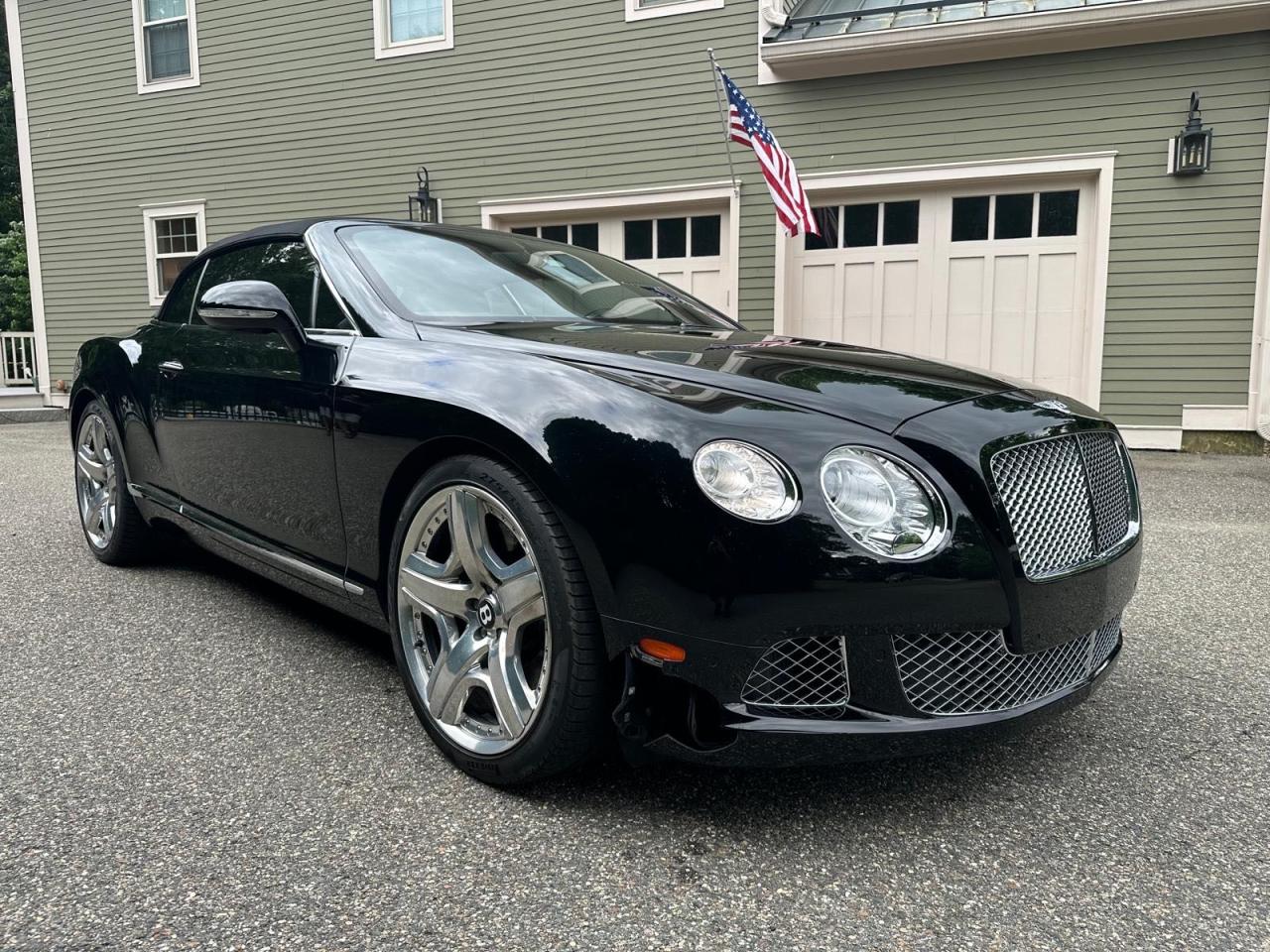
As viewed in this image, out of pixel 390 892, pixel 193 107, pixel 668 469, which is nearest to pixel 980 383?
pixel 668 469

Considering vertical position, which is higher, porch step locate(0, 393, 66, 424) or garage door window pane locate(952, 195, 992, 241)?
garage door window pane locate(952, 195, 992, 241)

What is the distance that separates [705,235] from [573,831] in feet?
26.7

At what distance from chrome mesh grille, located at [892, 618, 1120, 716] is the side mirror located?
71.9 inches

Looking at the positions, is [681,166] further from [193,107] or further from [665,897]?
[665,897]

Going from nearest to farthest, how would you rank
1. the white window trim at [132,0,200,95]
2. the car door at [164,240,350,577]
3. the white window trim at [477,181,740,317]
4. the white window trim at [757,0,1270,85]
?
the car door at [164,240,350,577], the white window trim at [757,0,1270,85], the white window trim at [477,181,740,317], the white window trim at [132,0,200,95]

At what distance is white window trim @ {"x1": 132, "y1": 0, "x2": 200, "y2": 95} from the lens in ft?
37.8

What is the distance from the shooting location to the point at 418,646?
7.43 feet

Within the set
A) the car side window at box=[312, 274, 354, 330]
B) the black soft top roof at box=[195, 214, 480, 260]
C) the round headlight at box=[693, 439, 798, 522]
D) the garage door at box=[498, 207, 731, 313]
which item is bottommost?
the round headlight at box=[693, 439, 798, 522]

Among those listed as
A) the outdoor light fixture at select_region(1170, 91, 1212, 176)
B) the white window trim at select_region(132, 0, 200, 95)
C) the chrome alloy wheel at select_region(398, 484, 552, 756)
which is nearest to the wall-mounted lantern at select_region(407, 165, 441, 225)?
the white window trim at select_region(132, 0, 200, 95)

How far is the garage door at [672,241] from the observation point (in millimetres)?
9297

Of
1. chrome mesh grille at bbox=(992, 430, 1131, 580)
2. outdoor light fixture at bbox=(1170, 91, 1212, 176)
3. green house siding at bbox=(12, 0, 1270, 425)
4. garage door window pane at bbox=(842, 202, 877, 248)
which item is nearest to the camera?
chrome mesh grille at bbox=(992, 430, 1131, 580)

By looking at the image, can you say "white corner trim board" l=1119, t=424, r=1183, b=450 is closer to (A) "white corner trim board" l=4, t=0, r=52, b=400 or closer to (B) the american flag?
(B) the american flag

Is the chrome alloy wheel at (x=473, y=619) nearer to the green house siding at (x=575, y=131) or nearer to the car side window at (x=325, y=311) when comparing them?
the car side window at (x=325, y=311)

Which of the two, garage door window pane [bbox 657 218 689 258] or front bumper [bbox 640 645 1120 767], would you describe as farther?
garage door window pane [bbox 657 218 689 258]
